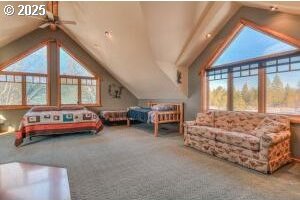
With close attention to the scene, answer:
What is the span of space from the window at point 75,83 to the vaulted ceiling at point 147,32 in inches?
33.0

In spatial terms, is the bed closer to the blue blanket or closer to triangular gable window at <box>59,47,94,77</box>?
the blue blanket

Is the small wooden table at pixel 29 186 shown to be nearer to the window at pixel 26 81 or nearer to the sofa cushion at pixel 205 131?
the sofa cushion at pixel 205 131

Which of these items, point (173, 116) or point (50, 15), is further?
point (173, 116)

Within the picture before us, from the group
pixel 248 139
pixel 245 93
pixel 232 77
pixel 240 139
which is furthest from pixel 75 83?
pixel 248 139

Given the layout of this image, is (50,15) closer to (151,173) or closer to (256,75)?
(151,173)

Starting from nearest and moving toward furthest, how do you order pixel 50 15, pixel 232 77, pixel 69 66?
pixel 232 77
pixel 50 15
pixel 69 66

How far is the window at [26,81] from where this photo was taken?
20.0ft

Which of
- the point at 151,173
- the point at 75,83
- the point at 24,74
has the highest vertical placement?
the point at 24,74

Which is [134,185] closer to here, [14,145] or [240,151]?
[240,151]

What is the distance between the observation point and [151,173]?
279 centimetres

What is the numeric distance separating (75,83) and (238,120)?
5895mm

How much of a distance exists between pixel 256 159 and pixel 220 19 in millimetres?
3044

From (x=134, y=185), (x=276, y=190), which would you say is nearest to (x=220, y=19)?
(x=276, y=190)

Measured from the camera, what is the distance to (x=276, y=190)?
90.6 inches
